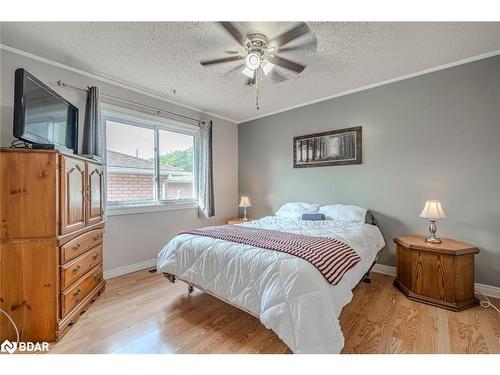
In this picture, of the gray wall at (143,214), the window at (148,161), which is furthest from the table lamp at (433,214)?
the window at (148,161)

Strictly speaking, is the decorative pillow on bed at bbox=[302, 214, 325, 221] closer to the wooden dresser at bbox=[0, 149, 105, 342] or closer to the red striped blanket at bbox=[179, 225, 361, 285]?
the red striped blanket at bbox=[179, 225, 361, 285]

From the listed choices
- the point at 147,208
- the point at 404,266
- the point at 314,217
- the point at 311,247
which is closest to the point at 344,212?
the point at 314,217

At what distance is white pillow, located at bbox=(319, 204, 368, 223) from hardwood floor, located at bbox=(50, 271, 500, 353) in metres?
0.89

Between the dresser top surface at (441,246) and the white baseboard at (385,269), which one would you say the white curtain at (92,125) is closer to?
the dresser top surface at (441,246)

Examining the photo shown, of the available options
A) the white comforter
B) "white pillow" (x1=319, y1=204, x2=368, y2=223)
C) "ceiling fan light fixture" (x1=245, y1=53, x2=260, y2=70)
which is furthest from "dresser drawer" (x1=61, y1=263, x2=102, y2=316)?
"white pillow" (x1=319, y1=204, x2=368, y2=223)

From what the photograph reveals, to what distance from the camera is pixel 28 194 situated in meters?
1.66

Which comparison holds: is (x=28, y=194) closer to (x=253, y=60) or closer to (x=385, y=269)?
(x=253, y=60)

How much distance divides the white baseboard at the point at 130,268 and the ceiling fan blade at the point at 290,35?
315 centimetres

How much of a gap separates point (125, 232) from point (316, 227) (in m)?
2.50

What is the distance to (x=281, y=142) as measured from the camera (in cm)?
403

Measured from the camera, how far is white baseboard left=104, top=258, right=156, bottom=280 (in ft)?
9.42

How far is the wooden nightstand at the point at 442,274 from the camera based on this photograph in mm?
2096

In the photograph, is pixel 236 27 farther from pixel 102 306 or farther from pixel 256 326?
pixel 102 306
